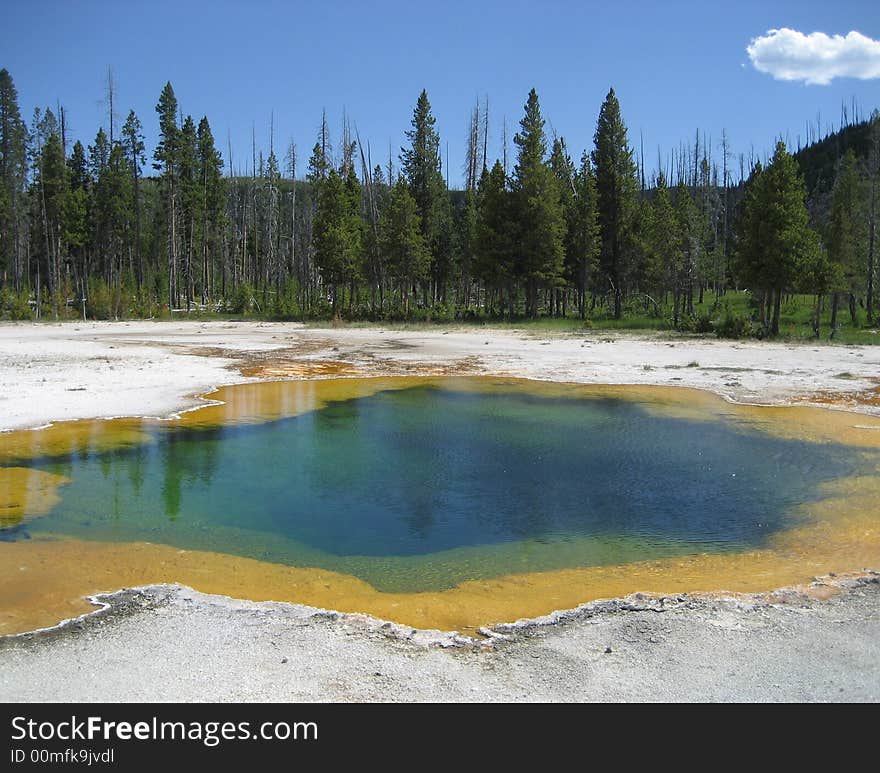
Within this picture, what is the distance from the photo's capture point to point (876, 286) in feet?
148

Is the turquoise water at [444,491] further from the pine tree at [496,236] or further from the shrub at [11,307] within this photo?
the shrub at [11,307]

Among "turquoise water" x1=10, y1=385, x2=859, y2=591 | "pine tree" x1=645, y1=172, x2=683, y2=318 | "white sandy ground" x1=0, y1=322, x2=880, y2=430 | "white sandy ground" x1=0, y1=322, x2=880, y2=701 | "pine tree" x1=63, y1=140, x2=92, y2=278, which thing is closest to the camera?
"white sandy ground" x1=0, y1=322, x2=880, y2=701

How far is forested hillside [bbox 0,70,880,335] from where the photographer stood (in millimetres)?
36188

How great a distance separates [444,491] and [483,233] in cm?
3742

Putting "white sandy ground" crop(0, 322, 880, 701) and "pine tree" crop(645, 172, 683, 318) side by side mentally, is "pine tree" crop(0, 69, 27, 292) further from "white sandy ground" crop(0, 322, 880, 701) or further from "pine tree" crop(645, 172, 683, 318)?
"white sandy ground" crop(0, 322, 880, 701)

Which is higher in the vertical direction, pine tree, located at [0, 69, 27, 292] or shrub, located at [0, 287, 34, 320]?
pine tree, located at [0, 69, 27, 292]

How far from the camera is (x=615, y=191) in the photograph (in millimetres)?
48281

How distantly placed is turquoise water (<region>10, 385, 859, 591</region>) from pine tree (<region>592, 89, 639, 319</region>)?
34.4 m

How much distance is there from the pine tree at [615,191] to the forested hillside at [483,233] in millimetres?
91

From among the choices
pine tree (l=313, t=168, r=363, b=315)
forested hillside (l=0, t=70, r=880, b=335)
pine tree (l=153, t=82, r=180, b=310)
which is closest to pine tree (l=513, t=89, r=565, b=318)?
forested hillside (l=0, t=70, r=880, b=335)

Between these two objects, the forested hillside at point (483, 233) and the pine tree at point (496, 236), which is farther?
the pine tree at point (496, 236)

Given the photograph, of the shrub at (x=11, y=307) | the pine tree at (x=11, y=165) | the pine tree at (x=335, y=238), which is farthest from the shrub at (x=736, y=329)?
the pine tree at (x=11, y=165)

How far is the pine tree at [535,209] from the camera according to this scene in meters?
45.2
